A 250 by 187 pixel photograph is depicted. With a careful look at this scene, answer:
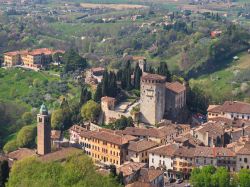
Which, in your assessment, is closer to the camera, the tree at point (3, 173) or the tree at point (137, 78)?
the tree at point (3, 173)

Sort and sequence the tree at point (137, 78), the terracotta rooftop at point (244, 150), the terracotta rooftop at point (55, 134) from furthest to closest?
the tree at point (137, 78), the terracotta rooftop at point (55, 134), the terracotta rooftop at point (244, 150)

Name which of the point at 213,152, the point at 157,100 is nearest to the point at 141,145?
the point at 213,152

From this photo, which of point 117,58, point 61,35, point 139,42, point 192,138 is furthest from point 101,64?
point 192,138

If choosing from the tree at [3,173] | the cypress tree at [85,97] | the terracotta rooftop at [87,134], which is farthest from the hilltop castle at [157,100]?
the tree at [3,173]

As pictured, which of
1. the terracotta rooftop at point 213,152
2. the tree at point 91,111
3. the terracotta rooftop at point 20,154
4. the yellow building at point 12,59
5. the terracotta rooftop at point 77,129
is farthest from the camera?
the yellow building at point 12,59

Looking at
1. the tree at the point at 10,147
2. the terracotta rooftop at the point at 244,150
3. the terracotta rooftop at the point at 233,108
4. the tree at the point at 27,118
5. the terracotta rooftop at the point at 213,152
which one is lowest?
the tree at the point at 10,147

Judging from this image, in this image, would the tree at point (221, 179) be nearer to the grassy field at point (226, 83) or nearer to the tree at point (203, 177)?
→ the tree at point (203, 177)

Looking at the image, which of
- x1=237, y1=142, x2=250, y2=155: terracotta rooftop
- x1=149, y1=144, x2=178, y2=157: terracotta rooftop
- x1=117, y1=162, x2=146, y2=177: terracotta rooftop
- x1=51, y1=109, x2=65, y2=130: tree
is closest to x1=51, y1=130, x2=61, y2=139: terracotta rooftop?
x1=51, y1=109, x2=65, y2=130: tree

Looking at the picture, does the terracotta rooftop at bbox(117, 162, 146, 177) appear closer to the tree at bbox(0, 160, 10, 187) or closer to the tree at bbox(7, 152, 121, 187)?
the tree at bbox(7, 152, 121, 187)
